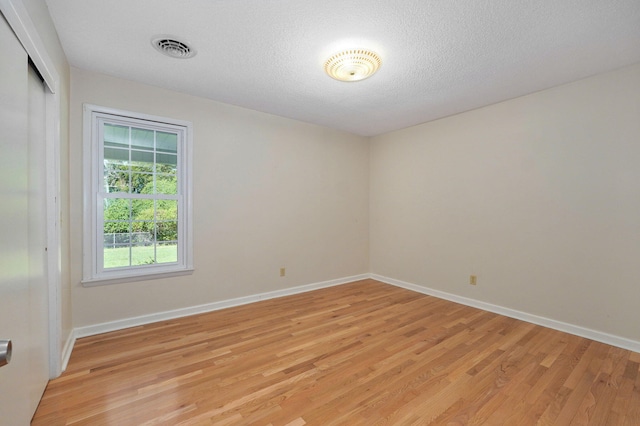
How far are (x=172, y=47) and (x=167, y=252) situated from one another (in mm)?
2078

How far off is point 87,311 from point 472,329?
3844 mm

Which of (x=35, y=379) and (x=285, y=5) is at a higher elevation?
(x=285, y=5)

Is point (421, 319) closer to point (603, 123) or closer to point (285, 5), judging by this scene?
point (603, 123)

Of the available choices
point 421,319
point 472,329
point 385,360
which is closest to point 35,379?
point 385,360

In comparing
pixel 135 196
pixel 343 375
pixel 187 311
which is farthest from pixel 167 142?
pixel 343 375

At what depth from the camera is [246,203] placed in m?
3.71

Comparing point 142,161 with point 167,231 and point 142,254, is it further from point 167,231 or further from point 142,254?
point 142,254

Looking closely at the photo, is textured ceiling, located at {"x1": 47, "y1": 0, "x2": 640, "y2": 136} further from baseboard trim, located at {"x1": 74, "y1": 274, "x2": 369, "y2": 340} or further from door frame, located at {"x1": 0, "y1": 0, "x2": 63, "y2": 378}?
baseboard trim, located at {"x1": 74, "y1": 274, "x2": 369, "y2": 340}

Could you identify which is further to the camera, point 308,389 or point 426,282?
point 426,282

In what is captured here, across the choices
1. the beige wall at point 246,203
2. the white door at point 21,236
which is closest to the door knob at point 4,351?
the white door at point 21,236

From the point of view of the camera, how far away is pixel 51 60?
6.25ft

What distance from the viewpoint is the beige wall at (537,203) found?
8.54 ft

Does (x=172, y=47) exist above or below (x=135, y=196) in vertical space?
above

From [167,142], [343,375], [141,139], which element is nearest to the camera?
[343,375]
